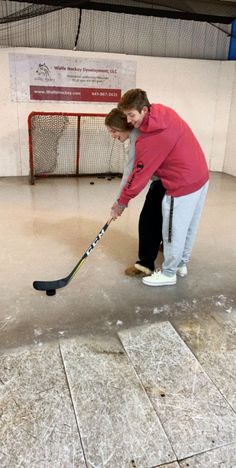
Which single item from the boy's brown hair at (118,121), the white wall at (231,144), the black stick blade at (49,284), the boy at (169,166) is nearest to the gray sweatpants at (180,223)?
the boy at (169,166)

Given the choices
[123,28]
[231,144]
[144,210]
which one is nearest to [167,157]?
[144,210]

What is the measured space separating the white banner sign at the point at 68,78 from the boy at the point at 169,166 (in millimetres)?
3393

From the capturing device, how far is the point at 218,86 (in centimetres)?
567

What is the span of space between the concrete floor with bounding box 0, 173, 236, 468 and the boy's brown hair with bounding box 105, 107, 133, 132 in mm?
1003

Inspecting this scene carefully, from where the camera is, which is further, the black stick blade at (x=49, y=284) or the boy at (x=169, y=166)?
the black stick blade at (x=49, y=284)

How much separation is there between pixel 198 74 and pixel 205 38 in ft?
1.81

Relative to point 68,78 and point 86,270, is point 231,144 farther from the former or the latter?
point 86,270

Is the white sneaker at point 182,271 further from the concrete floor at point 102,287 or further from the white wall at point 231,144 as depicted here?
the white wall at point 231,144

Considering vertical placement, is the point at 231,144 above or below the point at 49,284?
above

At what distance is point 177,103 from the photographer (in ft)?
18.4

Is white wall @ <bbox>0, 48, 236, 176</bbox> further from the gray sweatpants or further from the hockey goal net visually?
the gray sweatpants

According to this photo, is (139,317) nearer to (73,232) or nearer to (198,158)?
(198,158)

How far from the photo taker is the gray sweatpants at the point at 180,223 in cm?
214

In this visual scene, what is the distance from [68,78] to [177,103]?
67.1 inches
